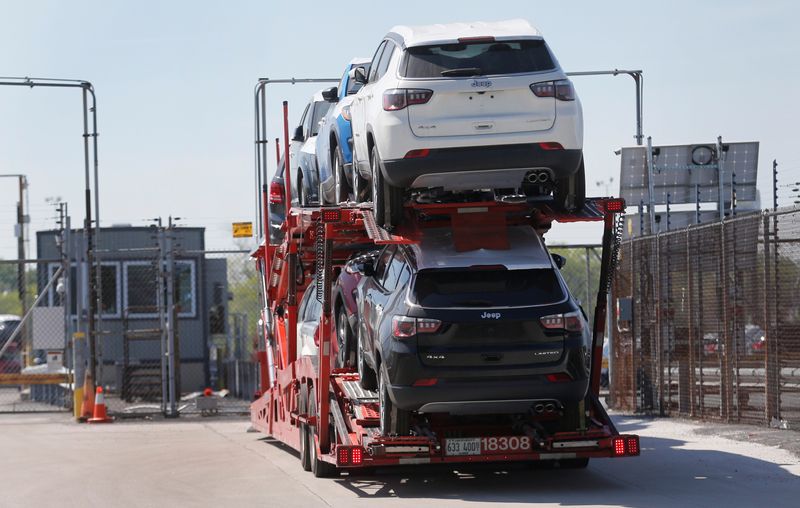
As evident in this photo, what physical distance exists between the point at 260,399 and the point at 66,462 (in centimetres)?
302

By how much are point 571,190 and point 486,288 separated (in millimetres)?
1300

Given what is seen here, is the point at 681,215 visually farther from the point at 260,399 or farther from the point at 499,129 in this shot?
the point at 499,129

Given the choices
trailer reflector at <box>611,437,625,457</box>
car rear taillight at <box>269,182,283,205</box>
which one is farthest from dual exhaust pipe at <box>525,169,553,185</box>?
car rear taillight at <box>269,182,283,205</box>

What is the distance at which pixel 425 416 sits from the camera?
497 inches

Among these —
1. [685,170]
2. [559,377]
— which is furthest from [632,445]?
[685,170]

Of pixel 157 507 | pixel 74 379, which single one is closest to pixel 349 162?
pixel 157 507

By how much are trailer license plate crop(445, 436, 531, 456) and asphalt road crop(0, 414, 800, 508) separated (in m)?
0.40

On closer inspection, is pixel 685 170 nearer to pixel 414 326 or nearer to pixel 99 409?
pixel 99 409

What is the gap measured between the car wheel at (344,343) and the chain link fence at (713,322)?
17.9 ft

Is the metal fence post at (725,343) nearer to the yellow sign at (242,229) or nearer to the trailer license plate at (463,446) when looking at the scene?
the trailer license plate at (463,446)

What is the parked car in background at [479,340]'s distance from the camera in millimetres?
11898

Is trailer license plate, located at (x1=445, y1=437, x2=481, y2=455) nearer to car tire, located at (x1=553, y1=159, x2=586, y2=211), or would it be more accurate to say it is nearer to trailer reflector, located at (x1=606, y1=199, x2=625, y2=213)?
car tire, located at (x1=553, y1=159, x2=586, y2=211)

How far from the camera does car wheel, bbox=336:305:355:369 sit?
13.9 meters

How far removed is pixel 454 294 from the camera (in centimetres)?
1215
